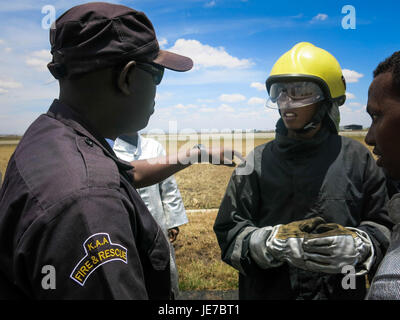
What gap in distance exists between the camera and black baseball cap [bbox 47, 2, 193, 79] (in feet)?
4.35

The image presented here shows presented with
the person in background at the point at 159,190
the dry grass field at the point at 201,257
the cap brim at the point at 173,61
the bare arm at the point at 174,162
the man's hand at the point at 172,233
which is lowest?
the dry grass field at the point at 201,257

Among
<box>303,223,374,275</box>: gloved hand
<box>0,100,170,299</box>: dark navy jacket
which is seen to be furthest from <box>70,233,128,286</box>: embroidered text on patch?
<box>303,223,374,275</box>: gloved hand

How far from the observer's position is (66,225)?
0.96m

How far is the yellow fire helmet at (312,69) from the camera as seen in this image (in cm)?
265

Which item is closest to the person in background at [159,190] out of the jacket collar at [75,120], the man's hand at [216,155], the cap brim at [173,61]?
the man's hand at [216,155]

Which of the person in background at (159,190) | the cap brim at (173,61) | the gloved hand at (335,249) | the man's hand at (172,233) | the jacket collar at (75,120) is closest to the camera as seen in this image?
the jacket collar at (75,120)

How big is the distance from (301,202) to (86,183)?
5.83ft

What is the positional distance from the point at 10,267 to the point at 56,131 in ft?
1.61

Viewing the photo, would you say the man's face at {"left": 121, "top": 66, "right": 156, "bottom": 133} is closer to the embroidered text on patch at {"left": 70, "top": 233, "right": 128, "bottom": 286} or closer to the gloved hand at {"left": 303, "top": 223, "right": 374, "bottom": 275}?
the embroidered text on patch at {"left": 70, "top": 233, "right": 128, "bottom": 286}

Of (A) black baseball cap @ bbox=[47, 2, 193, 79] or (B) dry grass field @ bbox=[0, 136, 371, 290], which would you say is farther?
(B) dry grass field @ bbox=[0, 136, 371, 290]

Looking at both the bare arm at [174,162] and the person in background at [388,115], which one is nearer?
the person in background at [388,115]

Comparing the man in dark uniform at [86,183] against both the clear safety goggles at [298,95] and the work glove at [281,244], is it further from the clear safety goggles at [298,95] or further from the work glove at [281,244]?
the clear safety goggles at [298,95]

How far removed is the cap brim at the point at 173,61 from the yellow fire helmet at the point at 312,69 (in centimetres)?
120

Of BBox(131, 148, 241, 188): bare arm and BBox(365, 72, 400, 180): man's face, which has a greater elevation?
BBox(365, 72, 400, 180): man's face
